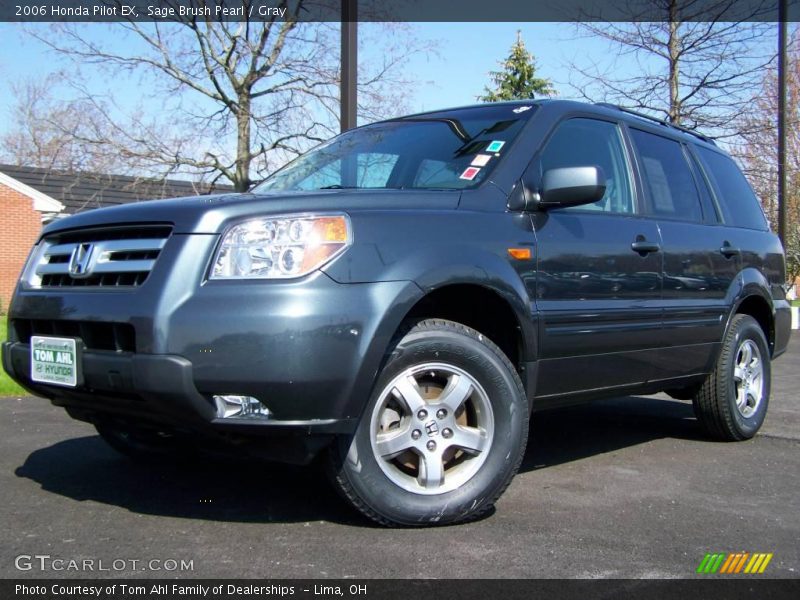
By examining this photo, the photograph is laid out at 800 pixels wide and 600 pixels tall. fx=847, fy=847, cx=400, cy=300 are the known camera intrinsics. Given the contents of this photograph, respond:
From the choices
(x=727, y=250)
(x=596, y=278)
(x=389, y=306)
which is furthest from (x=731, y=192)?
(x=389, y=306)

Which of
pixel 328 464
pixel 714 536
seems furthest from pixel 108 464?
pixel 714 536

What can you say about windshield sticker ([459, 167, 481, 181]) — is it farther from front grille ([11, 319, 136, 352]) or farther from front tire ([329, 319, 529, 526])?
front grille ([11, 319, 136, 352])

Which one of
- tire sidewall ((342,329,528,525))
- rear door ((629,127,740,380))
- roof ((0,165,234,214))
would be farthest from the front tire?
roof ((0,165,234,214))

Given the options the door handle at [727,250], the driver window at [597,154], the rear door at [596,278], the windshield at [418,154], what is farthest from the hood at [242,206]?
the door handle at [727,250]

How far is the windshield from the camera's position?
4.12 m

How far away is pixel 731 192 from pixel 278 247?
154 inches

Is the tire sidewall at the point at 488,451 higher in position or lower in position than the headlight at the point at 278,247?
lower

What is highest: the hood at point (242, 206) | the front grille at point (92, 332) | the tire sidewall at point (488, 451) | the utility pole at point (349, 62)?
the utility pole at point (349, 62)

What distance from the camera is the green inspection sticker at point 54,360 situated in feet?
11.0

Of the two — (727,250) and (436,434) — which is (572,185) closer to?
(436,434)

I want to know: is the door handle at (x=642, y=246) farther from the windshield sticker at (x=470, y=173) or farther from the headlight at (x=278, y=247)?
the headlight at (x=278, y=247)

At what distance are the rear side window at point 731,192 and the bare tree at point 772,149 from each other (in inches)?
395

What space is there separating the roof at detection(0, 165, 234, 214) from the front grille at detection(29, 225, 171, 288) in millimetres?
8265

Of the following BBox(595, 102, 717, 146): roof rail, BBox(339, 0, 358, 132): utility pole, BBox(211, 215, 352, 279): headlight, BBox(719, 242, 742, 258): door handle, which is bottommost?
BBox(719, 242, 742, 258): door handle
